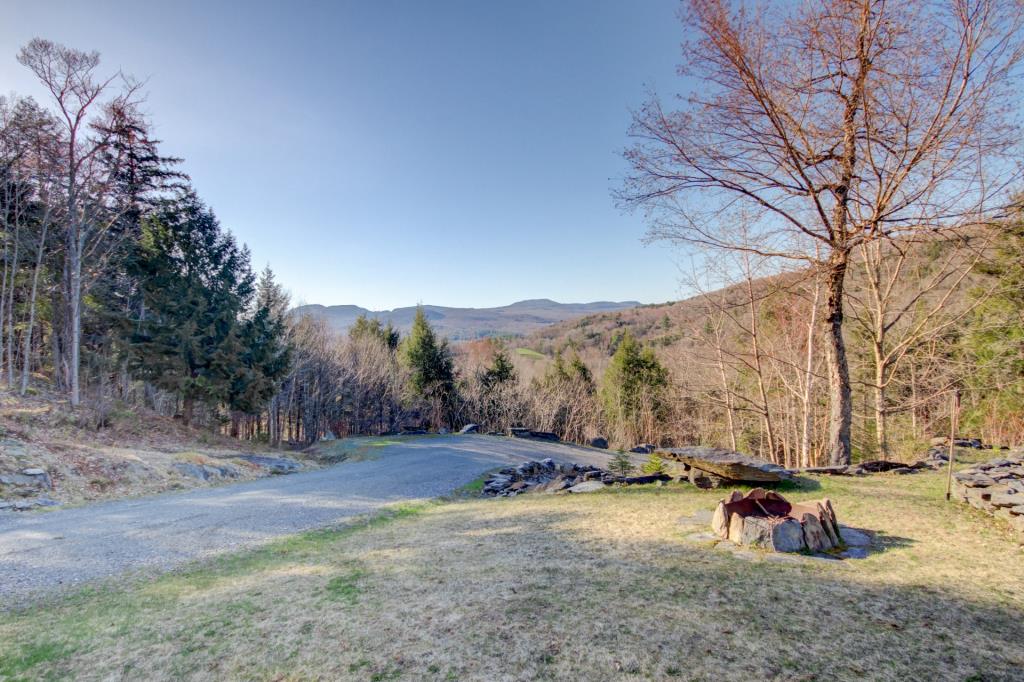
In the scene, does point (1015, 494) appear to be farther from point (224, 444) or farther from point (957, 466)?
point (224, 444)

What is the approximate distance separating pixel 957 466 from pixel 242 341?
20779 mm

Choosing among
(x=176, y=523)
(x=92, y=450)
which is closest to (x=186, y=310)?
(x=92, y=450)

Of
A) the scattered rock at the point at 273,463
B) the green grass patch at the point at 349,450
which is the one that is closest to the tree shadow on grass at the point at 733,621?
the scattered rock at the point at 273,463

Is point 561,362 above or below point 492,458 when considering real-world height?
above

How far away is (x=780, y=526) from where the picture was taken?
3834 millimetres

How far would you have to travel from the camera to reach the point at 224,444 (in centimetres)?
1706

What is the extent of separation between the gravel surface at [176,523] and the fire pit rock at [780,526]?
15.8ft

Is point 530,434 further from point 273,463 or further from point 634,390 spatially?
point 273,463

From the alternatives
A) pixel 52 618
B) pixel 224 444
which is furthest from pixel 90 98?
pixel 52 618

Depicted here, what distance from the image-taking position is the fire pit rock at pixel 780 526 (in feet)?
12.4

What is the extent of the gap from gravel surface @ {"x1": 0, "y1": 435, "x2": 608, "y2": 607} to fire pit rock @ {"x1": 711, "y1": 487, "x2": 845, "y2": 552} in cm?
480

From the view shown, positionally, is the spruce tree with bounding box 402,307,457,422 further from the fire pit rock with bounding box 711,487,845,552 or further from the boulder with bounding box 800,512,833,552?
the boulder with bounding box 800,512,833,552

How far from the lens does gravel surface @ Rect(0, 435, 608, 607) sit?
14.4ft

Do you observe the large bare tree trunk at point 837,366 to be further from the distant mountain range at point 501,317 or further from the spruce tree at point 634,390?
the distant mountain range at point 501,317
